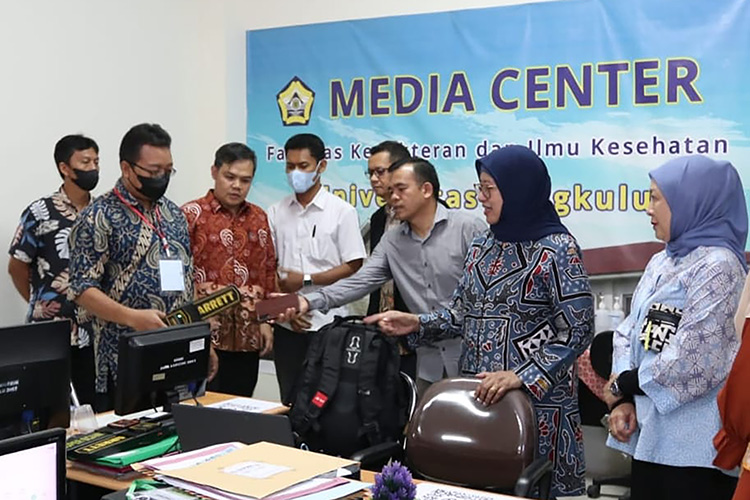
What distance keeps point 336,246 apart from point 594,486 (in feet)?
5.72

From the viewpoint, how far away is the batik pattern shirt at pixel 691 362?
2.30 meters

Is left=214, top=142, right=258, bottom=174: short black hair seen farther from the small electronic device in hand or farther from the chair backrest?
the chair backrest

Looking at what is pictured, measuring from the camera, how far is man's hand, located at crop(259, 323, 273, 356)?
391 cm

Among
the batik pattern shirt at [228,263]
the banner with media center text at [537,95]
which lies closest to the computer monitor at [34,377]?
the batik pattern shirt at [228,263]

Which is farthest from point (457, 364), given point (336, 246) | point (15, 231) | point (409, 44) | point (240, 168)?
point (15, 231)

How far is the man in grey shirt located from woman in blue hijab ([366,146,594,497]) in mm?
518

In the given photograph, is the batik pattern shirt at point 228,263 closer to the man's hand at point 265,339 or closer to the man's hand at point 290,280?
the man's hand at point 265,339

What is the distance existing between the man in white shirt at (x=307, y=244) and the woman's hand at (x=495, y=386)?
1549 millimetres

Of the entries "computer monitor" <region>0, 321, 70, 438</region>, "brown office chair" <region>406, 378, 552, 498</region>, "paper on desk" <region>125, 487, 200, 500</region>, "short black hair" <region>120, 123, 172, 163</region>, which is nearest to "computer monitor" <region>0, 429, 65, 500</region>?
"paper on desk" <region>125, 487, 200, 500</region>

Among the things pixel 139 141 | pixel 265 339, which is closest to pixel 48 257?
pixel 139 141

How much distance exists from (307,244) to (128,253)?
3.46ft

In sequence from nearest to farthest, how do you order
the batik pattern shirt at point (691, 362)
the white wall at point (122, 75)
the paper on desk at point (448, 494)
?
1. the paper on desk at point (448, 494)
2. the batik pattern shirt at point (691, 362)
3. the white wall at point (122, 75)

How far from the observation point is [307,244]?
4.14m

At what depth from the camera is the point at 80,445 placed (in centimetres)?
236
